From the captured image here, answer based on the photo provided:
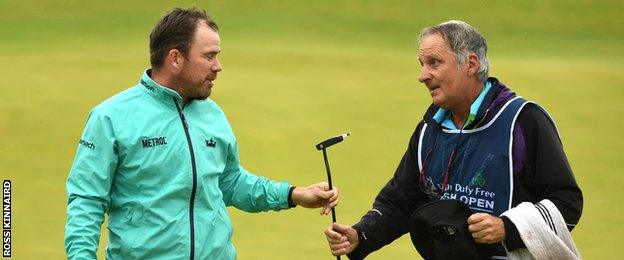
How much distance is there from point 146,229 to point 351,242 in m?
0.75

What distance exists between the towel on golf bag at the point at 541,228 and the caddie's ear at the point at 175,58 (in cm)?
127

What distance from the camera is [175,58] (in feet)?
16.1

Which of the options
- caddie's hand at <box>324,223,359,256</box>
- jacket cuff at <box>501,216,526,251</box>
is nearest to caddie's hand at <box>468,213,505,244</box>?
jacket cuff at <box>501,216,526,251</box>

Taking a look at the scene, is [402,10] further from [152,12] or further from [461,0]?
[152,12]

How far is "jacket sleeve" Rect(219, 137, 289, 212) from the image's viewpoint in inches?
205

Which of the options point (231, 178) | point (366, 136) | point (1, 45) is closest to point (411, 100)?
point (366, 136)

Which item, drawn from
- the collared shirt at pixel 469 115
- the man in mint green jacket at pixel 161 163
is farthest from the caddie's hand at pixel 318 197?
the collared shirt at pixel 469 115

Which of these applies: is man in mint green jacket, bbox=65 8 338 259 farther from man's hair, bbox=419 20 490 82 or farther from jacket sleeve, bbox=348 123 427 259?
man's hair, bbox=419 20 490 82

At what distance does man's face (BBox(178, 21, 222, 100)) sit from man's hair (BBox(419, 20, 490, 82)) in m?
0.80

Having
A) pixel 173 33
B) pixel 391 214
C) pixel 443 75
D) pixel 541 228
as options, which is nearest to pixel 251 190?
pixel 391 214

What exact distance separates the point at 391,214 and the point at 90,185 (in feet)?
3.67

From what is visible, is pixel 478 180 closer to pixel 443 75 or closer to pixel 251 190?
pixel 443 75

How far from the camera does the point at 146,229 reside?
15.7 feet

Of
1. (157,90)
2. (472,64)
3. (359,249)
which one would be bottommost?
(359,249)
